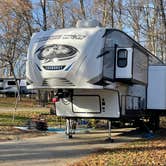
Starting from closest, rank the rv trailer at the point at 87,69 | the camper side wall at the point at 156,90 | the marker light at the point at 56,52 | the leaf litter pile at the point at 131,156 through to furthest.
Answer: the leaf litter pile at the point at 131,156 → the rv trailer at the point at 87,69 → the marker light at the point at 56,52 → the camper side wall at the point at 156,90

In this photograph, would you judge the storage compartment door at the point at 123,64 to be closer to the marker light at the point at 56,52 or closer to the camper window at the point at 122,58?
the camper window at the point at 122,58

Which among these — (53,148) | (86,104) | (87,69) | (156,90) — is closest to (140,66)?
(86,104)

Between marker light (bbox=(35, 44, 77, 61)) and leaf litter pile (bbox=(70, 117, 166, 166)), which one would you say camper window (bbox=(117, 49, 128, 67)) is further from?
leaf litter pile (bbox=(70, 117, 166, 166))

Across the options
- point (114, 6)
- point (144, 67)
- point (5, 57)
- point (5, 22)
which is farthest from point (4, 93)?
point (144, 67)

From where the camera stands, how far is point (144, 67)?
17766 mm

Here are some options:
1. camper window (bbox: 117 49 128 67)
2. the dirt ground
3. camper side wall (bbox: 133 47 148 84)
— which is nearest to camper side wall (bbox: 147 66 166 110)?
camper side wall (bbox: 133 47 148 84)

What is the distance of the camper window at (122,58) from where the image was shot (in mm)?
14867

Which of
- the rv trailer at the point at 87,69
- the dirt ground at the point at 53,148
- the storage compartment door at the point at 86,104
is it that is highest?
the rv trailer at the point at 87,69

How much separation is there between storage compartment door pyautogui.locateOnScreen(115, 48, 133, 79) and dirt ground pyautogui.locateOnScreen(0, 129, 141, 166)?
2.19 m

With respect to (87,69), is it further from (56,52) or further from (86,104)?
(86,104)

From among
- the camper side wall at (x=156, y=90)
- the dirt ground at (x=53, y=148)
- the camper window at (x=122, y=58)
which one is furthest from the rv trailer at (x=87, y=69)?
the camper side wall at (x=156, y=90)

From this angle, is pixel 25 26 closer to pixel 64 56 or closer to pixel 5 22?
pixel 5 22

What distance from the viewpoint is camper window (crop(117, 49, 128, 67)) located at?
48.8 feet

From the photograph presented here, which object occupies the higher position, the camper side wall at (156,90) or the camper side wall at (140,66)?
the camper side wall at (140,66)
